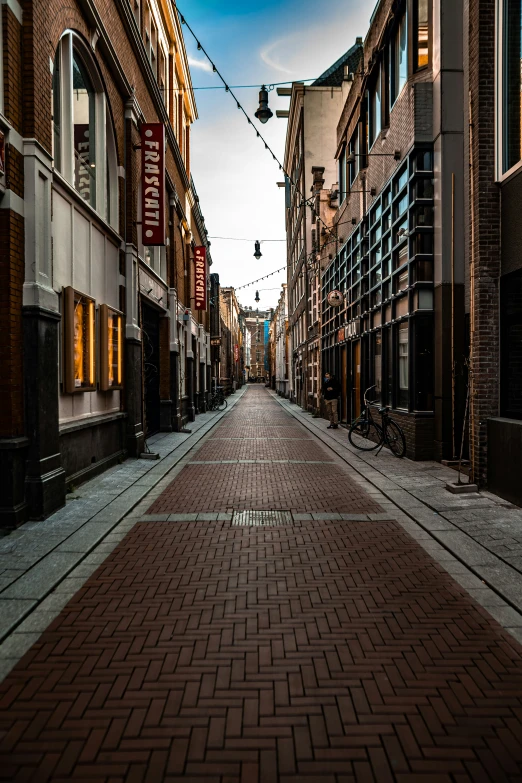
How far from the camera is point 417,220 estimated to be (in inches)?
407

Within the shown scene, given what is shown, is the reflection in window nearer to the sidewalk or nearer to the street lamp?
the street lamp

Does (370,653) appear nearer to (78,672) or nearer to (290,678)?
(290,678)

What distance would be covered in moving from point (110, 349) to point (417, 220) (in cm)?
634

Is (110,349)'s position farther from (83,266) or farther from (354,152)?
(354,152)

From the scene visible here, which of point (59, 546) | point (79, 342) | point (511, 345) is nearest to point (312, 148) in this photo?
point (79, 342)

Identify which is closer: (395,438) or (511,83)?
(511,83)

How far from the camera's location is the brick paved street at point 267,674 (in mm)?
2414

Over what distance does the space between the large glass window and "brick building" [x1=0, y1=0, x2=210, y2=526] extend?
6.12 metres

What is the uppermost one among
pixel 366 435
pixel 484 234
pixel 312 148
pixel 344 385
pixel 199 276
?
pixel 312 148

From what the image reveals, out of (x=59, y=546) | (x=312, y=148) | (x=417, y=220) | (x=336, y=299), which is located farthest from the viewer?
(x=312, y=148)

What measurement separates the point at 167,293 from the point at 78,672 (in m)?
15.3

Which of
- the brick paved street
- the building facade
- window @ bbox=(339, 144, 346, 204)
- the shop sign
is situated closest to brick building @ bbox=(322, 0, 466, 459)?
the shop sign

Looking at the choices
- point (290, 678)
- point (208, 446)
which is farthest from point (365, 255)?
point (290, 678)

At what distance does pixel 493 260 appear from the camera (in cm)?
761
